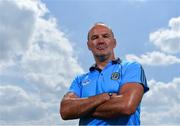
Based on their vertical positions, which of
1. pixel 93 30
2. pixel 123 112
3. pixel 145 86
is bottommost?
pixel 123 112

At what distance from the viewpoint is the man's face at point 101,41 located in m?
6.62

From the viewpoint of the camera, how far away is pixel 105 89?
6.20 metres

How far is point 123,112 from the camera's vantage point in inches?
235

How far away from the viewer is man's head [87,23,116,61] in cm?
662

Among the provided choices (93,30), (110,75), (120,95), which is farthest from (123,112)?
(93,30)

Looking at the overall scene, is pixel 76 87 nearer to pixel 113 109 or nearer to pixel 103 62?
pixel 103 62

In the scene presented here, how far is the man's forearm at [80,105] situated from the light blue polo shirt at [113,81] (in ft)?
0.41

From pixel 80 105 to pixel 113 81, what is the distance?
1.94 ft

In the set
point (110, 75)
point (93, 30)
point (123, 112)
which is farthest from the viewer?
point (93, 30)

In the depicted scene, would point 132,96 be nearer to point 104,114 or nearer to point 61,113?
point 104,114

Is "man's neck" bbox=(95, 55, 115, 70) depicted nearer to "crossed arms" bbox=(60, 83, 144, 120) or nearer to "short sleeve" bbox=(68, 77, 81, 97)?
"short sleeve" bbox=(68, 77, 81, 97)

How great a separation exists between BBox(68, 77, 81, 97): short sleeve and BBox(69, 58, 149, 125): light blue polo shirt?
5 centimetres

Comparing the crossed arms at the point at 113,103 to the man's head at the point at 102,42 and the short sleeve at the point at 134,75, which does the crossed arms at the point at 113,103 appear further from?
the man's head at the point at 102,42

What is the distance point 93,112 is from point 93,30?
1.39m
